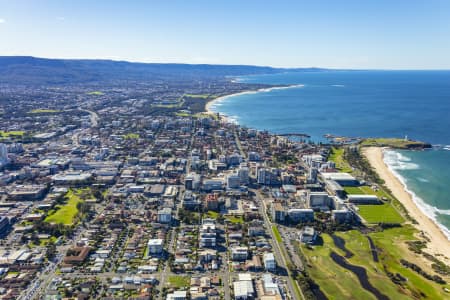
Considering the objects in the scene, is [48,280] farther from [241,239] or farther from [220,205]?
[220,205]

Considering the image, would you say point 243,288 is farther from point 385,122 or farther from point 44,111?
point 44,111

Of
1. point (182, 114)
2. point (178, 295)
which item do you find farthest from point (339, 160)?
point (182, 114)

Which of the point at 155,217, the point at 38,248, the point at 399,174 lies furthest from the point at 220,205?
the point at 399,174

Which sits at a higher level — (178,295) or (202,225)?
(202,225)

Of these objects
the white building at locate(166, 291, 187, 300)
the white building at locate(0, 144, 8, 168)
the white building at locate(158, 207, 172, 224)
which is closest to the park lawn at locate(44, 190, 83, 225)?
the white building at locate(158, 207, 172, 224)

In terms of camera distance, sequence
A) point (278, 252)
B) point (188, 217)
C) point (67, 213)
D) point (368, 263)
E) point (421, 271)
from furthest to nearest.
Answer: point (67, 213), point (188, 217), point (278, 252), point (368, 263), point (421, 271)

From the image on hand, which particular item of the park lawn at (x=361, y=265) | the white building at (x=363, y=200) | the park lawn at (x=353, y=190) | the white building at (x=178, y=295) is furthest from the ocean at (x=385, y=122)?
the white building at (x=178, y=295)
